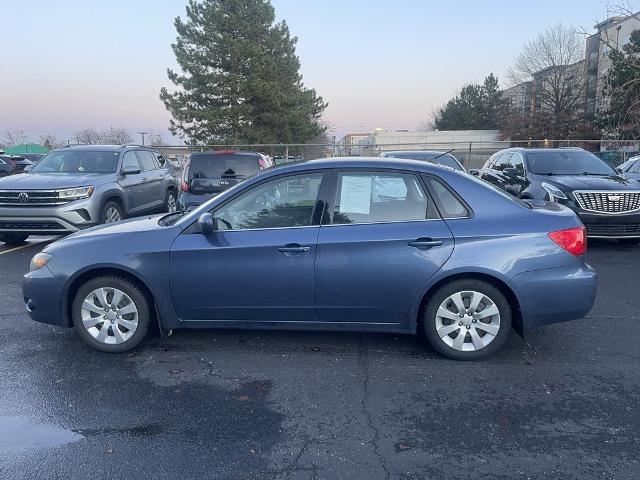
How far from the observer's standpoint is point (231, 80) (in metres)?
32.1

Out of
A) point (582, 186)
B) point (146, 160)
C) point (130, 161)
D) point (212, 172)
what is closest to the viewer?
point (582, 186)

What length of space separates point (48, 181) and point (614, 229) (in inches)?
364

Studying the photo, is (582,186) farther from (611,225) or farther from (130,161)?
(130,161)

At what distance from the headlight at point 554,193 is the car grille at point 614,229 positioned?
0.62 meters

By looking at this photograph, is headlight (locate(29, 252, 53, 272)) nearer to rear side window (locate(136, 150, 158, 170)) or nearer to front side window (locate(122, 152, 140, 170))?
front side window (locate(122, 152, 140, 170))

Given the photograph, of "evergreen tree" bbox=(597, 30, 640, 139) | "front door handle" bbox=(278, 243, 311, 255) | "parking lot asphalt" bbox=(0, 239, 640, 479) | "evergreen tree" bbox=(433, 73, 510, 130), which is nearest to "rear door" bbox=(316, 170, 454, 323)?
"front door handle" bbox=(278, 243, 311, 255)

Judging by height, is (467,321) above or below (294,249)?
below

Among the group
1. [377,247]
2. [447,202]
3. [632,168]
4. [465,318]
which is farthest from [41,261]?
[632,168]

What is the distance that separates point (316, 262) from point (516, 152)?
26.4 feet

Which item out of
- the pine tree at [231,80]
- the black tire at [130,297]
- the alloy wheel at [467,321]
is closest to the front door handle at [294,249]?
the alloy wheel at [467,321]

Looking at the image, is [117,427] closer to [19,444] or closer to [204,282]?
[19,444]

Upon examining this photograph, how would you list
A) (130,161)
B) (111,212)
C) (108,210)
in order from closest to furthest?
1. (108,210)
2. (111,212)
3. (130,161)

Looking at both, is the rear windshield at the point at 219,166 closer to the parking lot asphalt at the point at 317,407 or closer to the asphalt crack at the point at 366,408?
the parking lot asphalt at the point at 317,407

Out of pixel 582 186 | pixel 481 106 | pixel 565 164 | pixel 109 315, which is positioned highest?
pixel 481 106
